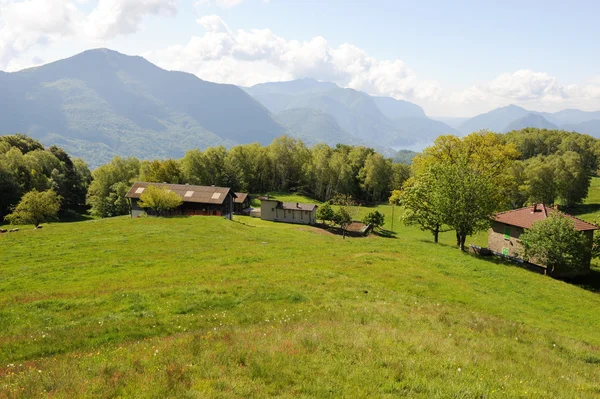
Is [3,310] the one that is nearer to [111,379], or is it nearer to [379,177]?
[111,379]

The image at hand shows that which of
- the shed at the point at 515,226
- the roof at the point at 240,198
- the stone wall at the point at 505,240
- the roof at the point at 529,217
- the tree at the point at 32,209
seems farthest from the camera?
the roof at the point at 240,198

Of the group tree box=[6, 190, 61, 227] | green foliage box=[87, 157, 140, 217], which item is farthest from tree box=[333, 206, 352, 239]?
green foliage box=[87, 157, 140, 217]

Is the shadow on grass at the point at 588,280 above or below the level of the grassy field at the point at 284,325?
below

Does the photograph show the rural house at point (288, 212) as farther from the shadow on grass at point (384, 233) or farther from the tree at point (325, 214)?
the shadow on grass at point (384, 233)

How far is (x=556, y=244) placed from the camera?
37125 millimetres

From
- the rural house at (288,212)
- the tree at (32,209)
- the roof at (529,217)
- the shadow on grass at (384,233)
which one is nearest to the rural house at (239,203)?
the rural house at (288,212)

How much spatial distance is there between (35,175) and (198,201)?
48535 mm

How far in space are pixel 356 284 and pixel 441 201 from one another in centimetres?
2436

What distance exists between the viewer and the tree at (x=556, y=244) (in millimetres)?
36812

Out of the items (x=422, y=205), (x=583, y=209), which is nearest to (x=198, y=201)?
(x=422, y=205)

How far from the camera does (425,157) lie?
5962 centimetres

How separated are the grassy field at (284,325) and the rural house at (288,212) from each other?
4064 centimetres

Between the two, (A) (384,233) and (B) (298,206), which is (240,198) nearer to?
(B) (298,206)

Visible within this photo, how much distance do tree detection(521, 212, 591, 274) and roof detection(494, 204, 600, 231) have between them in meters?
4.29
